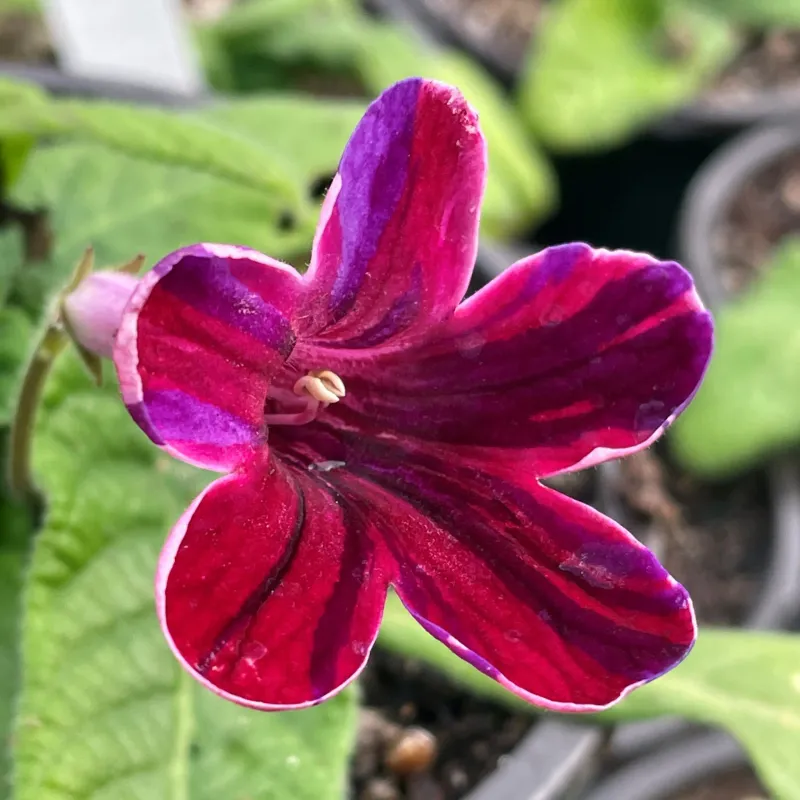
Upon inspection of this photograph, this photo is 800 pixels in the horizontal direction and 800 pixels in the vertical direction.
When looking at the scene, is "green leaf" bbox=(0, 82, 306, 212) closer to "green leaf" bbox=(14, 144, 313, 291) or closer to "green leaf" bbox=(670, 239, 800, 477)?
"green leaf" bbox=(14, 144, 313, 291)

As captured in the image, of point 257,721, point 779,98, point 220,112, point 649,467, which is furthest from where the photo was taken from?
point 779,98

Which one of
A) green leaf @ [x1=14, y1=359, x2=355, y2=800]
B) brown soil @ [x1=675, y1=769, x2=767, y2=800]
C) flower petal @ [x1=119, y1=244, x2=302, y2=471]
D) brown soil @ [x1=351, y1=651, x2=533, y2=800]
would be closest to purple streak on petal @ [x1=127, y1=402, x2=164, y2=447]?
flower petal @ [x1=119, y1=244, x2=302, y2=471]

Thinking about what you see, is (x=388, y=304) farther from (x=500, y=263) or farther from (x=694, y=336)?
(x=500, y=263)

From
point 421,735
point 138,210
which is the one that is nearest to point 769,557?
point 421,735

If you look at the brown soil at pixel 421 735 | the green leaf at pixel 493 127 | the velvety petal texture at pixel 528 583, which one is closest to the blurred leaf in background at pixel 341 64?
the green leaf at pixel 493 127

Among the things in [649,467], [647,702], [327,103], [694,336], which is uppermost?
[694,336]

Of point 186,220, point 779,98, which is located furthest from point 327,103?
point 779,98
